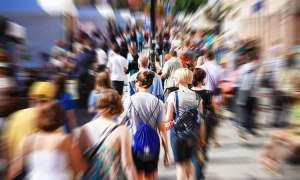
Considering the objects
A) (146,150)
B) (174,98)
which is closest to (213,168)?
(174,98)

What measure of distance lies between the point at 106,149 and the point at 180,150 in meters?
1.16

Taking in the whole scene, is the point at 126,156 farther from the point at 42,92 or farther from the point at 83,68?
the point at 83,68

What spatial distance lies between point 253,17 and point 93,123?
11822mm

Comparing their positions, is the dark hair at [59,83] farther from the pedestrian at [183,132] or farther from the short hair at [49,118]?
the pedestrian at [183,132]

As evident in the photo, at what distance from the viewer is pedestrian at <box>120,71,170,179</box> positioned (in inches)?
82.1

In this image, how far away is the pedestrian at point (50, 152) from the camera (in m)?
1.61

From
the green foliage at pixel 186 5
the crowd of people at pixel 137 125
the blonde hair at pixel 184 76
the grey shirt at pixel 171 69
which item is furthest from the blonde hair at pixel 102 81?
the green foliage at pixel 186 5

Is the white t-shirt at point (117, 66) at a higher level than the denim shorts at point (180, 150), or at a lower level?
higher

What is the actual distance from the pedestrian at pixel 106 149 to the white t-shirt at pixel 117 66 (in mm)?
4027

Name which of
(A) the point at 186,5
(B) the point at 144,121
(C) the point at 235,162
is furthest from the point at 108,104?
(A) the point at 186,5

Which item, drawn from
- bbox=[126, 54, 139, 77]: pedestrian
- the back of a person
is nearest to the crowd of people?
bbox=[126, 54, 139, 77]: pedestrian

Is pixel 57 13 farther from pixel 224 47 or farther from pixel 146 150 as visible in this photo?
pixel 146 150

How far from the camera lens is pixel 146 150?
81.0 inches

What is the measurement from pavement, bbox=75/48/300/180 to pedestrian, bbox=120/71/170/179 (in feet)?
3.96
